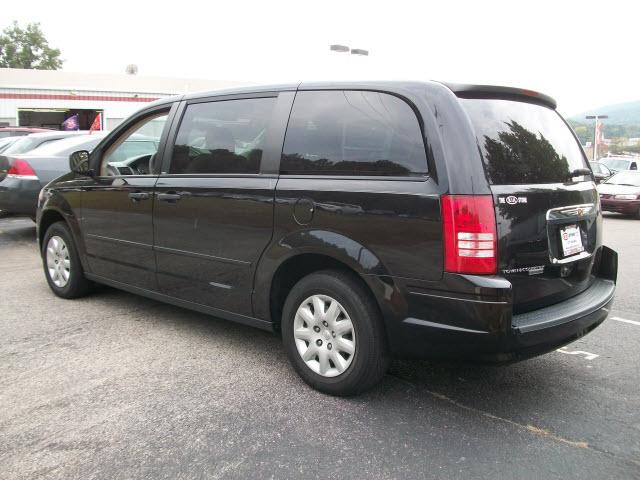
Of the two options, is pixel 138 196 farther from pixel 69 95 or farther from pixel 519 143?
pixel 69 95

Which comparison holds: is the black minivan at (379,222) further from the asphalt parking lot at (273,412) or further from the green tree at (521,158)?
the asphalt parking lot at (273,412)

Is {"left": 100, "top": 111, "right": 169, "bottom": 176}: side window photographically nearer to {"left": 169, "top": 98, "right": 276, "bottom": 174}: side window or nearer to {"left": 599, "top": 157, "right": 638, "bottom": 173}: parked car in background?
{"left": 169, "top": 98, "right": 276, "bottom": 174}: side window

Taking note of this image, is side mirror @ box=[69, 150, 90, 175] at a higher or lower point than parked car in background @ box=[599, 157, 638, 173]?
higher

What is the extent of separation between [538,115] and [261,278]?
1.97m

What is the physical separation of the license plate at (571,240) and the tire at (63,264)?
4123 millimetres

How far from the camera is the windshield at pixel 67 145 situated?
27.7 ft

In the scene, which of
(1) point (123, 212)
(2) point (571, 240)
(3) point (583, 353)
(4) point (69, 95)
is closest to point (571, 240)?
(2) point (571, 240)

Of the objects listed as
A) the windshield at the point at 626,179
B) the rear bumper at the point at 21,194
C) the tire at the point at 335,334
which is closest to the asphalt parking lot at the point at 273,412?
the tire at the point at 335,334

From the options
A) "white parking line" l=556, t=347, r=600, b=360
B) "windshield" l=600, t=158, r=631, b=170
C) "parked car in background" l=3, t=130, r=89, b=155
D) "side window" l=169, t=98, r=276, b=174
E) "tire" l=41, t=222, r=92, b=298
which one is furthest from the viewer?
"windshield" l=600, t=158, r=631, b=170

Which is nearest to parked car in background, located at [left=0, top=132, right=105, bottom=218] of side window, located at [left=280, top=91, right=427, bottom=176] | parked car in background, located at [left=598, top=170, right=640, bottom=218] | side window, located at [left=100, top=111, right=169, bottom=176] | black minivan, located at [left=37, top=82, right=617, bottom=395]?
side window, located at [left=100, top=111, right=169, bottom=176]

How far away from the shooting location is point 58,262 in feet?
17.9

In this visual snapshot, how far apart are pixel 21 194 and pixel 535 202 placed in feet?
24.6

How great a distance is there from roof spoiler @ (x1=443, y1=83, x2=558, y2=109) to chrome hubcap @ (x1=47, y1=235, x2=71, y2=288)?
3.94 metres

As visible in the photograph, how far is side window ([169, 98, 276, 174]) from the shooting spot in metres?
3.71
